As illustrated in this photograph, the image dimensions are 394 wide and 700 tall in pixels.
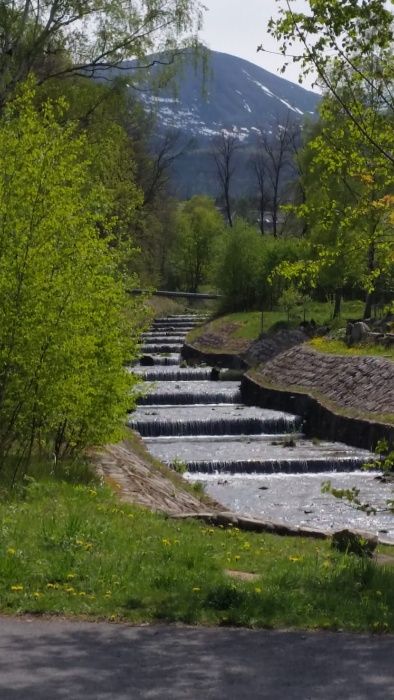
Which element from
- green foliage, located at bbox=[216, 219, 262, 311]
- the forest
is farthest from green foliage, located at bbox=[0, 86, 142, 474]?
green foliage, located at bbox=[216, 219, 262, 311]

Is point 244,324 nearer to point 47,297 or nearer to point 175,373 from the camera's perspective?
point 175,373

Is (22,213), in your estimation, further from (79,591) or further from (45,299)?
(79,591)

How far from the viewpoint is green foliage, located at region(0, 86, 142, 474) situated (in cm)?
1230

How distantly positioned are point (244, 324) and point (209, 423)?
20.9 metres

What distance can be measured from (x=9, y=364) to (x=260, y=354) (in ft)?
95.9

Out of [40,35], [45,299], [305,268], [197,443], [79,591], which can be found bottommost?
[197,443]

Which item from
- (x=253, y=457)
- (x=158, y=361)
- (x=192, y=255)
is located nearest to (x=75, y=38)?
(x=253, y=457)

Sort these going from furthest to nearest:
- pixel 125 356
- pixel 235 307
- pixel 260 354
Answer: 1. pixel 235 307
2. pixel 260 354
3. pixel 125 356

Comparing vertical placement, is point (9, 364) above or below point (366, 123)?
below

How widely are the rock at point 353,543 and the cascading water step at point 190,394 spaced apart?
2135 centimetres

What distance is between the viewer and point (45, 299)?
12.4 metres

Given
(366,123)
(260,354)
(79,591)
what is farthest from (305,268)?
(260,354)

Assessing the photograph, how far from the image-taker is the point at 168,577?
825 centimetres

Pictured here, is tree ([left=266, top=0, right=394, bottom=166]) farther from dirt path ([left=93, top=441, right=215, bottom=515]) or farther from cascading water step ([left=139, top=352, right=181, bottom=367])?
cascading water step ([left=139, top=352, right=181, bottom=367])
